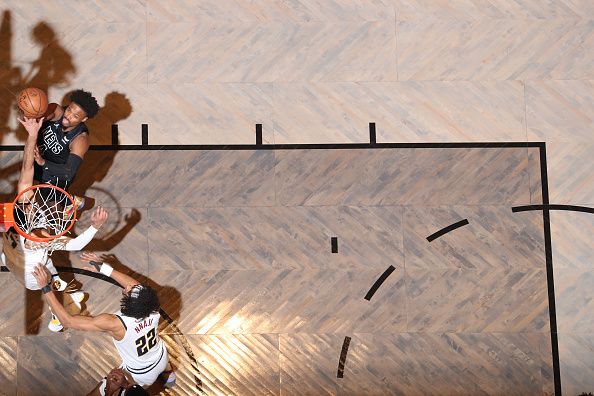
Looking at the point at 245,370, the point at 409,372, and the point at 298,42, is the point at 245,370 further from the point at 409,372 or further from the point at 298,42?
the point at 298,42

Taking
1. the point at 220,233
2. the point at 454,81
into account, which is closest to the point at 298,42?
the point at 454,81

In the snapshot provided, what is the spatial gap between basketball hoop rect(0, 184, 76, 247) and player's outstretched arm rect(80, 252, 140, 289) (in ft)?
1.06

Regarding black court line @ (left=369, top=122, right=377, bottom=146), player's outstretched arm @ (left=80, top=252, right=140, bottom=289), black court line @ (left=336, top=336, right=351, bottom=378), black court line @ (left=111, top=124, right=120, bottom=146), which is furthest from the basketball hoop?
black court line @ (left=369, top=122, right=377, bottom=146)

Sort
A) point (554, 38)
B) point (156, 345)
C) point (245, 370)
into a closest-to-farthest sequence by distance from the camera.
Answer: point (156, 345) < point (245, 370) < point (554, 38)

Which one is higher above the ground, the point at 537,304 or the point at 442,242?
the point at 442,242

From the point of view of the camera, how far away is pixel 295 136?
6746 mm

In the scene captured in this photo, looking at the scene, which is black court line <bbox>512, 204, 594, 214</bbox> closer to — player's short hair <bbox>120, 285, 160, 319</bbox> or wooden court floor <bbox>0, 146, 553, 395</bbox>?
wooden court floor <bbox>0, 146, 553, 395</bbox>

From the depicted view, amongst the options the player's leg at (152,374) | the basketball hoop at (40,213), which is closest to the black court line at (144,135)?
the basketball hoop at (40,213)

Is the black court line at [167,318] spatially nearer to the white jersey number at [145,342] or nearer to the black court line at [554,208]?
the white jersey number at [145,342]

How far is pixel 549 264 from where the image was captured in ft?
21.8

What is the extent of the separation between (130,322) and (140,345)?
235mm

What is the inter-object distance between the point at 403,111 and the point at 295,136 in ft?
3.81

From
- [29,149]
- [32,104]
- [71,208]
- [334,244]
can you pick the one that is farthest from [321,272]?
[32,104]

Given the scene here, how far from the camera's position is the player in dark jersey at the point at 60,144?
586 centimetres
